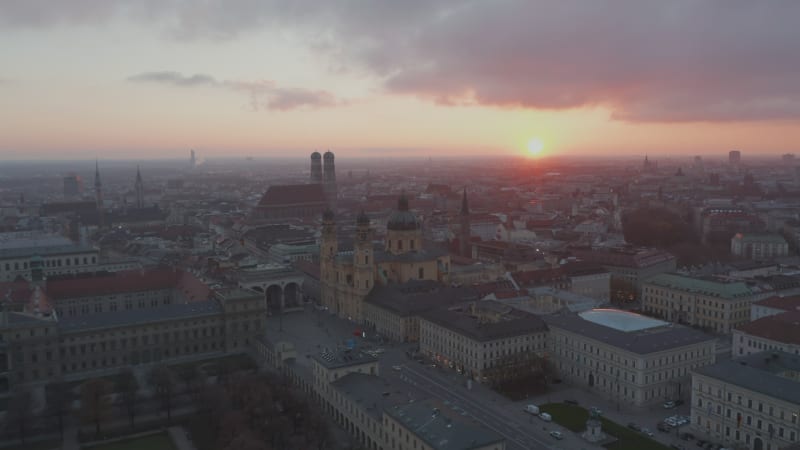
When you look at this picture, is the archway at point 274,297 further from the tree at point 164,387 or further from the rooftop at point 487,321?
the tree at point 164,387

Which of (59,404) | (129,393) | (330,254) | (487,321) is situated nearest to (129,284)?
(330,254)

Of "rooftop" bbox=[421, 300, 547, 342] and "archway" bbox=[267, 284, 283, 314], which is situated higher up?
"rooftop" bbox=[421, 300, 547, 342]

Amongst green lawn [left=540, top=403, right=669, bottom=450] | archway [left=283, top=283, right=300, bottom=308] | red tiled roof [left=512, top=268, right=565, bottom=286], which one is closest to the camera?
green lawn [left=540, top=403, right=669, bottom=450]

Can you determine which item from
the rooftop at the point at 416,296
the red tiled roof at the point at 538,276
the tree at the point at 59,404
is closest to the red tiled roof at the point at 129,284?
the rooftop at the point at 416,296

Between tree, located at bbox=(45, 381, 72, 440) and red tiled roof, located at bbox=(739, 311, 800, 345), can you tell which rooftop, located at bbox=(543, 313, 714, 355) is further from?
tree, located at bbox=(45, 381, 72, 440)

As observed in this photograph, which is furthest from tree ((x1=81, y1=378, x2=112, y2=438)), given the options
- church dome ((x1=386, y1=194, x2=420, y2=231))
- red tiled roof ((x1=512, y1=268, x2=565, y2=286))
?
red tiled roof ((x1=512, y1=268, x2=565, y2=286))

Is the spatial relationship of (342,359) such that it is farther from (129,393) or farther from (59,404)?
(59,404)

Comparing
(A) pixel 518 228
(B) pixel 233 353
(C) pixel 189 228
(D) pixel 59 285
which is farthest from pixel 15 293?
(A) pixel 518 228
